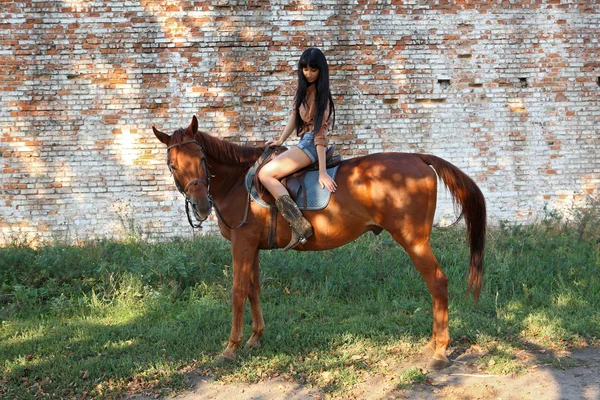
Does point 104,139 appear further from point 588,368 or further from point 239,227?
point 588,368

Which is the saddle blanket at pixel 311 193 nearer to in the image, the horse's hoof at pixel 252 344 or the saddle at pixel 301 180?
the saddle at pixel 301 180

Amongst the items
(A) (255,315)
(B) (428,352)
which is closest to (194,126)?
(A) (255,315)

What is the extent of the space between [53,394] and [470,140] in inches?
279

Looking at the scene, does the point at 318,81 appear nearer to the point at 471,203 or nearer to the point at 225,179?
the point at 225,179

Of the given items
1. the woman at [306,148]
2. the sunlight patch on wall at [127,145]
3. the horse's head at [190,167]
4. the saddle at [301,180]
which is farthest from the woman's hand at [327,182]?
the sunlight patch on wall at [127,145]

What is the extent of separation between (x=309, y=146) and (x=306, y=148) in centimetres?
3

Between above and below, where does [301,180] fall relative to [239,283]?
above

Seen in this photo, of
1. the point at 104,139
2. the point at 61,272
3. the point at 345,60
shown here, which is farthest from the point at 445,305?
the point at 104,139

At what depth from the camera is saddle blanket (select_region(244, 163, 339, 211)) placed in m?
4.37

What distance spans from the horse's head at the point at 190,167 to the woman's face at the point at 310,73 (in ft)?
3.41

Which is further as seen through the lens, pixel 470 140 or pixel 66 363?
pixel 470 140

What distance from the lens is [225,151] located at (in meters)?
4.52

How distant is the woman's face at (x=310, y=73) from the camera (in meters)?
4.38

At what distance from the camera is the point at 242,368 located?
4203 mm
